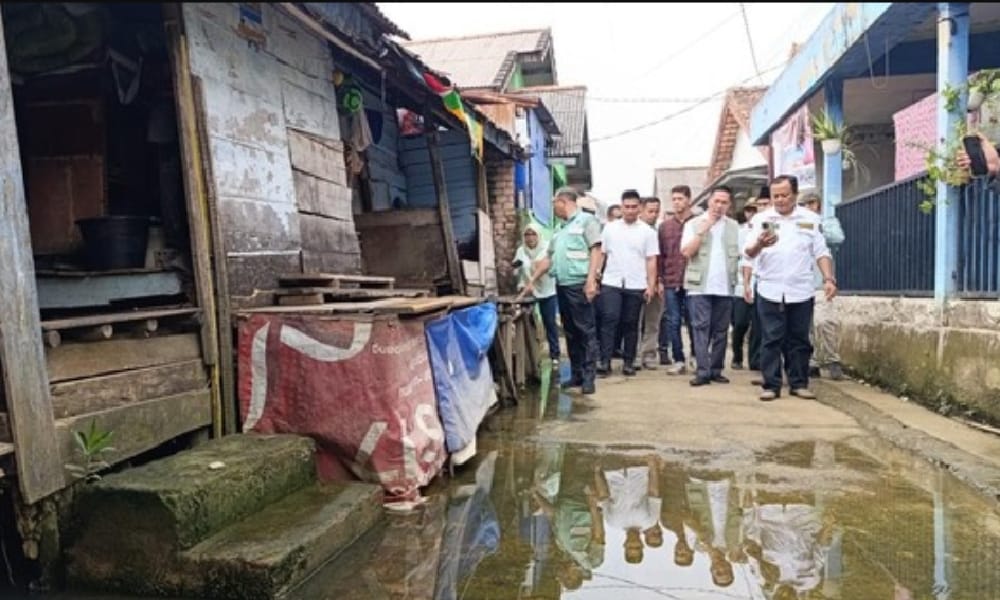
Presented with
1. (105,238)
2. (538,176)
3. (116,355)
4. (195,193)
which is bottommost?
(116,355)

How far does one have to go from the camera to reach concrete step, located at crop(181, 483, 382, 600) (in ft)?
7.72

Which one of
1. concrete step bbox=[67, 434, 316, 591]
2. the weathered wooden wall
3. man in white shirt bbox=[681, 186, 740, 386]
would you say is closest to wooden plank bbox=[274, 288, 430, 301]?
the weathered wooden wall

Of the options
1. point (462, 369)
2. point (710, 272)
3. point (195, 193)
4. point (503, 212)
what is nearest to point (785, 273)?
point (710, 272)

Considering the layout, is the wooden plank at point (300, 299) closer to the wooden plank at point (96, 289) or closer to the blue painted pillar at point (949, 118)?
the wooden plank at point (96, 289)

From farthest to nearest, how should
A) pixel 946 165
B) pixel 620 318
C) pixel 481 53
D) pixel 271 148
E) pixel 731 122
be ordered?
pixel 731 122 < pixel 481 53 < pixel 620 318 < pixel 946 165 < pixel 271 148

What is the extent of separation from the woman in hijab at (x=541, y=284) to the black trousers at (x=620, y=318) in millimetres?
724

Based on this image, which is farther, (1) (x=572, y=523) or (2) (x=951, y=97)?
(2) (x=951, y=97)

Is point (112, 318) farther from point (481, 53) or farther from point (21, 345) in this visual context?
point (481, 53)

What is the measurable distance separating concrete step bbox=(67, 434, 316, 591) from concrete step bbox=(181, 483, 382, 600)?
0.08 m

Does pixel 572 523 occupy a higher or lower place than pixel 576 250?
lower

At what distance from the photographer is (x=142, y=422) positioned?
3119mm

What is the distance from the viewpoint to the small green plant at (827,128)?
25.7ft

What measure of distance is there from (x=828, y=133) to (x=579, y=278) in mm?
3635

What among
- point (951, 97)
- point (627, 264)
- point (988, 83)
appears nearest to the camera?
point (988, 83)
